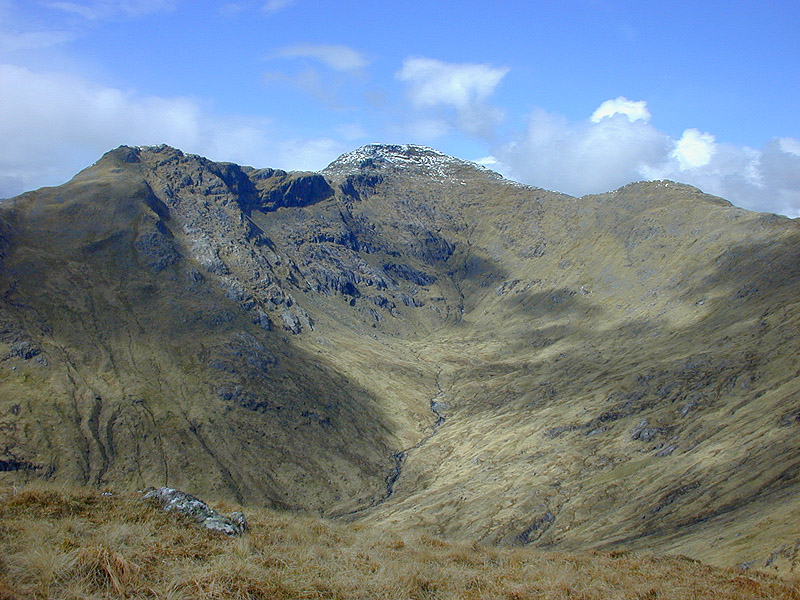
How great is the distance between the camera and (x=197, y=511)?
20.5 metres

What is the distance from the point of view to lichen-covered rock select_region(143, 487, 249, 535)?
19.9 m

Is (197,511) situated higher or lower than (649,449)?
higher

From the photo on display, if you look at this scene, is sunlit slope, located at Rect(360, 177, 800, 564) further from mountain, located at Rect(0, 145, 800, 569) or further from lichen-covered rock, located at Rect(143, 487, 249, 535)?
lichen-covered rock, located at Rect(143, 487, 249, 535)

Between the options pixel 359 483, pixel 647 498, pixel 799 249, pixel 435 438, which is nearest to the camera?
pixel 647 498

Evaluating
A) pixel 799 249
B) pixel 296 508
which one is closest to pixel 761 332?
pixel 799 249

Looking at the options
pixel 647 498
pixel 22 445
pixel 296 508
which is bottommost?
pixel 296 508

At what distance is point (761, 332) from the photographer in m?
156

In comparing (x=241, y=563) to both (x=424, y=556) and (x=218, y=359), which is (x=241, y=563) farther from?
(x=218, y=359)

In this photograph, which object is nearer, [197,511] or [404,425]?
[197,511]

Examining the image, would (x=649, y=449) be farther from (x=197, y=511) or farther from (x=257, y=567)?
(x=257, y=567)

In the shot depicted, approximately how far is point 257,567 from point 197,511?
6.23 m

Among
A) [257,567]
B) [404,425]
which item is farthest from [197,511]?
[404,425]

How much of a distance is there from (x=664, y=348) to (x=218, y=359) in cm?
15442

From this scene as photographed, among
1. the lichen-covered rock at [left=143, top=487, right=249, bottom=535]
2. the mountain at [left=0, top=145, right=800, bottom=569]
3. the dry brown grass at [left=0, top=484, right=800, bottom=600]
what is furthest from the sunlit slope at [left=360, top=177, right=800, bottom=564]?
the lichen-covered rock at [left=143, top=487, right=249, bottom=535]
